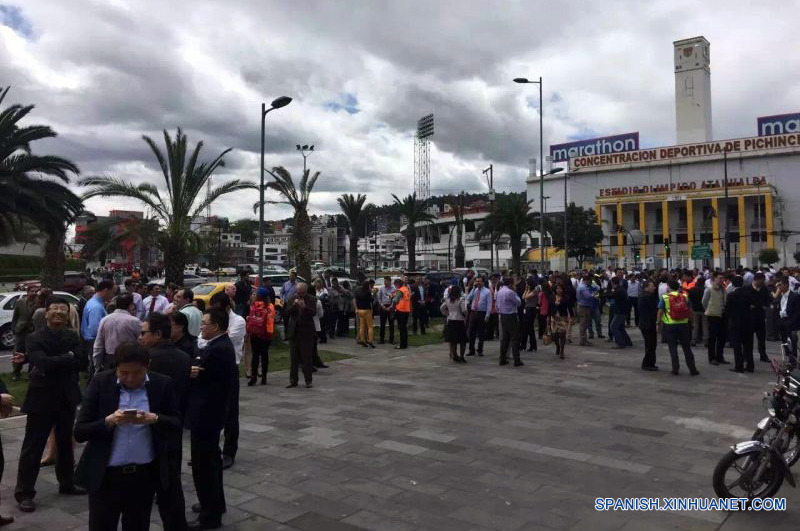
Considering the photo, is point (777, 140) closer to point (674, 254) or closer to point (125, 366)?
point (674, 254)

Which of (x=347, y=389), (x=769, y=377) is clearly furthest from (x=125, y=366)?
(x=769, y=377)

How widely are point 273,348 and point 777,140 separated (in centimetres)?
8006

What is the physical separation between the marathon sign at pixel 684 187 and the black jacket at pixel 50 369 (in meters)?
79.3

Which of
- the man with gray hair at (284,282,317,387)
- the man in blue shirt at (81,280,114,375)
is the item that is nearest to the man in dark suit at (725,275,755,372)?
the man with gray hair at (284,282,317,387)

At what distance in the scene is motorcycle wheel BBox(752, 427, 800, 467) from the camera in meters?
5.03

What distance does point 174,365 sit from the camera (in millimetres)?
4387

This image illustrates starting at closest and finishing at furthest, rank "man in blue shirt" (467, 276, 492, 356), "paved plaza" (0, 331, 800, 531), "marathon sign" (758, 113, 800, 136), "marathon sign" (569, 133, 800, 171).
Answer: "paved plaza" (0, 331, 800, 531) → "man in blue shirt" (467, 276, 492, 356) → "marathon sign" (569, 133, 800, 171) → "marathon sign" (758, 113, 800, 136)

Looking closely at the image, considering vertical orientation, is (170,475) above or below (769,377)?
above

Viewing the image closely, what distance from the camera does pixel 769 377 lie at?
10758 mm

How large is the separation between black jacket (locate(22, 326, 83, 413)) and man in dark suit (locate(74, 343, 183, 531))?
7.00 feet

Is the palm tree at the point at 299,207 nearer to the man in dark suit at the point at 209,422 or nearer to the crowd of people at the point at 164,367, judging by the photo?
the crowd of people at the point at 164,367

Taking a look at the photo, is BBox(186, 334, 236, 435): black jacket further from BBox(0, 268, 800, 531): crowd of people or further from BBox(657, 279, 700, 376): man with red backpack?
BBox(657, 279, 700, 376): man with red backpack

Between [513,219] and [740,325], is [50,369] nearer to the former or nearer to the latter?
[740,325]

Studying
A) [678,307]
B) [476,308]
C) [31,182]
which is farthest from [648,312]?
[31,182]
